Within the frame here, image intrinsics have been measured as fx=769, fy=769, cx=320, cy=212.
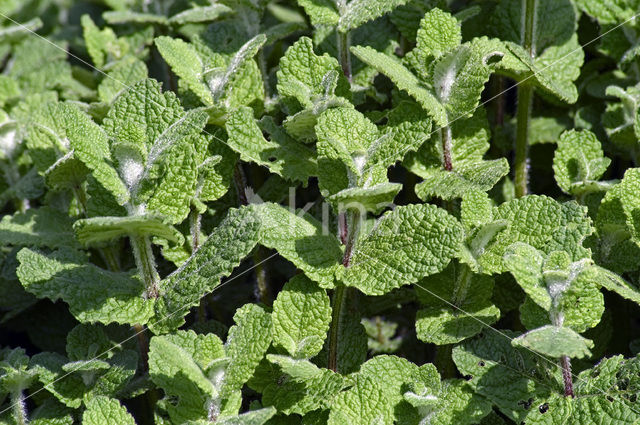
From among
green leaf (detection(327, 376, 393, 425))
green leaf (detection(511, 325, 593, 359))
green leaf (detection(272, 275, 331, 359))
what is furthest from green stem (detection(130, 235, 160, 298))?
green leaf (detection(511, 325, 593, 359))

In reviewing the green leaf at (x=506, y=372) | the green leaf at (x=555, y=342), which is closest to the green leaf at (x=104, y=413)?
the green leaf at (x=506, y=372)

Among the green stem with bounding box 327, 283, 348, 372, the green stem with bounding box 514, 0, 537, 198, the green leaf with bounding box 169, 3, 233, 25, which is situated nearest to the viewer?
the green stem with bounding box 327, 283, 348, 372

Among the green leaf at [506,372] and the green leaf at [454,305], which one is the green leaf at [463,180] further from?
the green leaf at [506,372]

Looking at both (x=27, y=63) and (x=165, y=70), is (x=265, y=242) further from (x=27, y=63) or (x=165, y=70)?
(x=27, y=63)

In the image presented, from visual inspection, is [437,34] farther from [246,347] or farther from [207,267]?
[246,347]

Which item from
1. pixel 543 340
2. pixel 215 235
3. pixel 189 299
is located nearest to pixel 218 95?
pixel 215 235

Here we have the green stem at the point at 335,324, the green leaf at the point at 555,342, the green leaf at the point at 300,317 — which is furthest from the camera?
the green stem at the point at 335,324

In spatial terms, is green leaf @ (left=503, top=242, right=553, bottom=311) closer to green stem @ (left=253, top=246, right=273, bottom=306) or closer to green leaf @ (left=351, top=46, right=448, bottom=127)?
green leaf @ (left=351, top=46, right=448, bottom=127)
